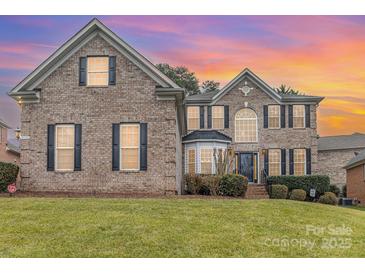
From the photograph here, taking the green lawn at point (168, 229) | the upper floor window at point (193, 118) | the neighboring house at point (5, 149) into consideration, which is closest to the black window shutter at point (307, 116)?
the upper floor window at point (193, 118)

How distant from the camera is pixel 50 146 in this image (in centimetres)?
1967

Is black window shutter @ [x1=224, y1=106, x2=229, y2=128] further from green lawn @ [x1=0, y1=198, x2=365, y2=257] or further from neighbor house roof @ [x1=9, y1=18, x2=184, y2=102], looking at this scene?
green lawn @ [x1=0, y1=198, x2=365, y2=257]

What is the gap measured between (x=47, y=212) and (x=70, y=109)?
20.3 feet

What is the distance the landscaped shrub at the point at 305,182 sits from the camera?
92.7 ft

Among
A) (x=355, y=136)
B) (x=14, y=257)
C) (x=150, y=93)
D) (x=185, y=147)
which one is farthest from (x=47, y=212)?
(x=355, y=136)

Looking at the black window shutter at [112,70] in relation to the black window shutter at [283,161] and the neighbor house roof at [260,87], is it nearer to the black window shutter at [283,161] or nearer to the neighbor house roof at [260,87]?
the neighbor house roof at [260,87]

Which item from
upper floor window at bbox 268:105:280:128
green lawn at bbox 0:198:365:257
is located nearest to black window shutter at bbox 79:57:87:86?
green lawn at bbox 0:198:365:257

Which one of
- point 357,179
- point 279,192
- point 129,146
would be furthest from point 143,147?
point 357,179

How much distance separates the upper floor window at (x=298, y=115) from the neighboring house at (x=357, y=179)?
165 inches

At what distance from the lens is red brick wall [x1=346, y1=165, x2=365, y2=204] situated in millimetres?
30609

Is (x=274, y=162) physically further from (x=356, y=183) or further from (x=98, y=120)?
(x=98, y=120)

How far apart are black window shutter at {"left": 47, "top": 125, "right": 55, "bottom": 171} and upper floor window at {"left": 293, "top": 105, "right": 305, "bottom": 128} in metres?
17.3

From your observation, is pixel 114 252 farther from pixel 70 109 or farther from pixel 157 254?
pixel 70 109

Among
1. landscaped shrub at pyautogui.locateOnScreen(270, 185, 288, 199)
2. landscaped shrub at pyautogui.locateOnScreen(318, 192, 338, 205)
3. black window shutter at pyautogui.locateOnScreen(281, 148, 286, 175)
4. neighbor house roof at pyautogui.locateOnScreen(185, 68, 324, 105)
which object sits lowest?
landscaped shrub at pyautogui.locateOnScreen(318, 192, 338, 205)
